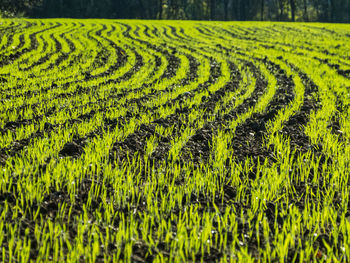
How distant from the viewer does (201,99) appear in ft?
29.8

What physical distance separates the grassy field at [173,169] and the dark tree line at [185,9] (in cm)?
5738

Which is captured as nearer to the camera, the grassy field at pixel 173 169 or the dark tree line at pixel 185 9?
the grassy field at pixel 173 169

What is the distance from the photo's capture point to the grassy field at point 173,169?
3.07 metres

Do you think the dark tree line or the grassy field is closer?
the grassy field

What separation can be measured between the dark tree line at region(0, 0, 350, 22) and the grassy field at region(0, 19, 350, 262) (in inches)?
2259

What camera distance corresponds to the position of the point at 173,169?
14.9 ft

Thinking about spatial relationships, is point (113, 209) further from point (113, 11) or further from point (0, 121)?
point (113, 11)

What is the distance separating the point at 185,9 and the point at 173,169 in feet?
252

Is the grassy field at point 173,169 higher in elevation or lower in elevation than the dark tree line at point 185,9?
lower

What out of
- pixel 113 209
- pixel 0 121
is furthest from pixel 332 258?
pixel 0 121

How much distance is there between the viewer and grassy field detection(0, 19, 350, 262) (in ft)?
10.1

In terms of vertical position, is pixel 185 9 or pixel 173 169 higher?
pixel 185 9

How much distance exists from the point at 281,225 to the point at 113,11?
6977cm

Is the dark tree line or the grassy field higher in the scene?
the dark tree line
